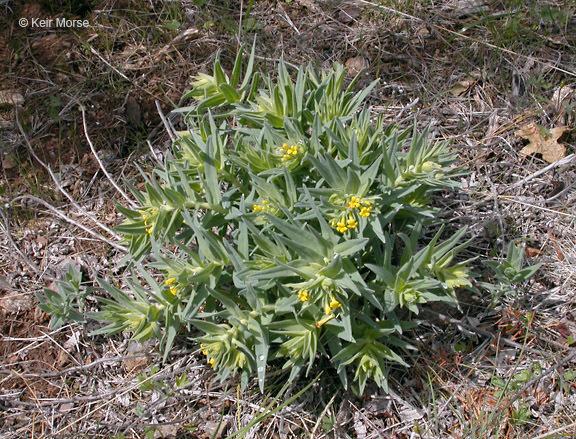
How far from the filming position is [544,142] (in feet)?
13.3

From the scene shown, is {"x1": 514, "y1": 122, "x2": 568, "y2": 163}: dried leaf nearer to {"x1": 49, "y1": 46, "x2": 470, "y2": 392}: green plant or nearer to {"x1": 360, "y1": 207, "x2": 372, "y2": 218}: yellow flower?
{"x1": 49, "y1": 46, "x2": 470, "y2": 392}: green plant

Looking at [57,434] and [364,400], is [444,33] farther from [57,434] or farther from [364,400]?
[57,434]

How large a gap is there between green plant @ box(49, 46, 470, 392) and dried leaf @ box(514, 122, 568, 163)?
5.06 feet

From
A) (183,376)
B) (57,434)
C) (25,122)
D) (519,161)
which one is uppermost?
(519,161)

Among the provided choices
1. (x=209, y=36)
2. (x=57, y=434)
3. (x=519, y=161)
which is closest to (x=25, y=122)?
(x=209, y=36)

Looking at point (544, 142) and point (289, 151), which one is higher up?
point (289, 151)

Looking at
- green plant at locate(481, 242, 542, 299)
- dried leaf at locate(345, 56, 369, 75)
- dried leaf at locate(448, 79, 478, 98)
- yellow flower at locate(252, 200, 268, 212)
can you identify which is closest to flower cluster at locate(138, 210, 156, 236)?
yellow flower at locate(252, 200, 268, 212)

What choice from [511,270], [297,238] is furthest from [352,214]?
[511,270]

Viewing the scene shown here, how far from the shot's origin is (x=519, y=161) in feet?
13.4

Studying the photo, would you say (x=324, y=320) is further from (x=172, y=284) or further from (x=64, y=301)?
(x=64, y=301)

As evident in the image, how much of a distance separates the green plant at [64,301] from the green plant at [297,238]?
0.61 metres

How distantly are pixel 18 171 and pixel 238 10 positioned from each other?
2.58 metres

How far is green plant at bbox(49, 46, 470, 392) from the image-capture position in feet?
8.52

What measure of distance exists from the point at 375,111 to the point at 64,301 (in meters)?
2.93
